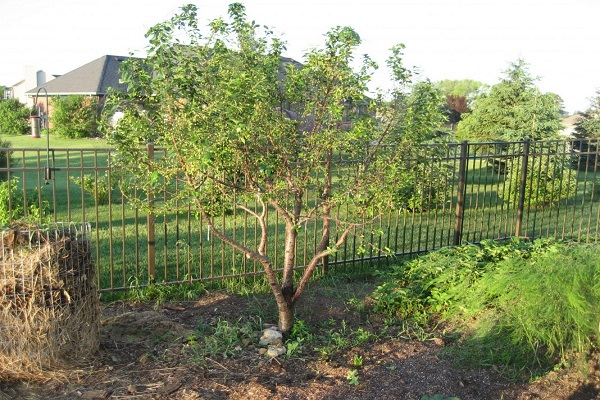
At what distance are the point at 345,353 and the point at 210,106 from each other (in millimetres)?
2152

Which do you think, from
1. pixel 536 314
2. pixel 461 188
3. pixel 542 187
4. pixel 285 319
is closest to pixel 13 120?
pixel 542 187

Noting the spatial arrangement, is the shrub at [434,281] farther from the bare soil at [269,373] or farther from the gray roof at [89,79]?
the gray roof at [89,79]

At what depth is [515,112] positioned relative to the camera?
18.8 m

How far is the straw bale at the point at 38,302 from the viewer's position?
12.5 feet

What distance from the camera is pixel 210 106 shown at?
4129 mm

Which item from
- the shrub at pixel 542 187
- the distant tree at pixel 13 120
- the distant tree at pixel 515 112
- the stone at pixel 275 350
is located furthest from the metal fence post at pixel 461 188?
the distant tree at pixel 13 120

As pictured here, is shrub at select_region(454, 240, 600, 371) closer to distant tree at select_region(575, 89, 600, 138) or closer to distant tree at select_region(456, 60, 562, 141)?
distant tree at select_region(456, 60, 562, 141)

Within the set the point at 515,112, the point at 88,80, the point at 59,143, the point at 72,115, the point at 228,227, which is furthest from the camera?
the point at 88,80

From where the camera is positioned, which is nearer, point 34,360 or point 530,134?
point 34,360

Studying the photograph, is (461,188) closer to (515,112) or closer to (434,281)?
(434,281)

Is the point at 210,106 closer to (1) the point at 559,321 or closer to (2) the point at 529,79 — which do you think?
(1) the point at 559,321

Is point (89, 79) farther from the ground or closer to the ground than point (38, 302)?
farther from the ground

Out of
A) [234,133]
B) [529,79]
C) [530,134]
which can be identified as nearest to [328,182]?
[234,133]

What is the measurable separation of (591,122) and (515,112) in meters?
4.77
